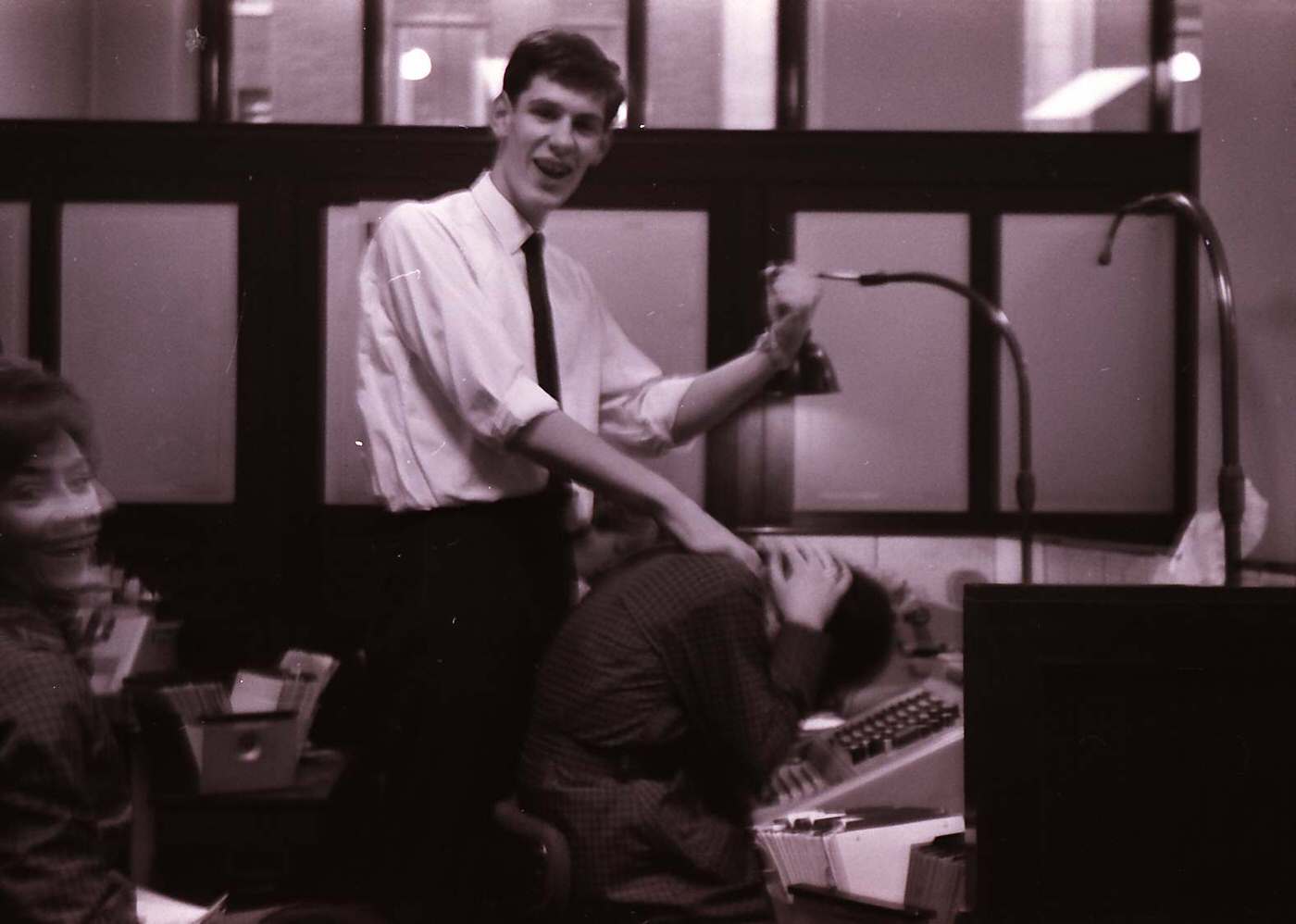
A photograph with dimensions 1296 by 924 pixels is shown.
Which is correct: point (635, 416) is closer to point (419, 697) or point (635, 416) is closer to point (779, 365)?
point (779, 365)

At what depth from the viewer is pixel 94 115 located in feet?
7.80

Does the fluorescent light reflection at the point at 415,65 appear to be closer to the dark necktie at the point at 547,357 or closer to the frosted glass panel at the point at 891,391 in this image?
the dark necktie at the point at 547,357

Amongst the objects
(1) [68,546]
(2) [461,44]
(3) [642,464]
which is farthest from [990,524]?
(1) [68,546]

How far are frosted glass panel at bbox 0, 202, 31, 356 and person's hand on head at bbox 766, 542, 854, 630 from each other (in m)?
1.37

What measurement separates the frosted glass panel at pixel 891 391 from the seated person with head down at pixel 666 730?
2.22 m

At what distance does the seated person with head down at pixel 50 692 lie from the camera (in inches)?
37.4

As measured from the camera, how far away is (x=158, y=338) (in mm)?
Result: 3248

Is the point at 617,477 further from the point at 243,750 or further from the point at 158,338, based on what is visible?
the point at 158,338

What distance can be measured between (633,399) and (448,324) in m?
0.36

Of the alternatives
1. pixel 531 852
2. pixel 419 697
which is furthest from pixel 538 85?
pixel 531 852

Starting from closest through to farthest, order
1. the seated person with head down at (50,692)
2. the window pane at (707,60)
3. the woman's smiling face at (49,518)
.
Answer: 1. the seated person with head down at (50,692)
2. the woman's smiling face at (49,518)
3. the window pane at (707,60)

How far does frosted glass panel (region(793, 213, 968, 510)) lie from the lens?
11.6 feet

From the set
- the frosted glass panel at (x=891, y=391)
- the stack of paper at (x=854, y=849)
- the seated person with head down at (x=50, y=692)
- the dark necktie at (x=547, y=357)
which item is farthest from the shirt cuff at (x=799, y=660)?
the frosted glass panel at (x=891, y=391)

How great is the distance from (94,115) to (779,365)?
1.49m
